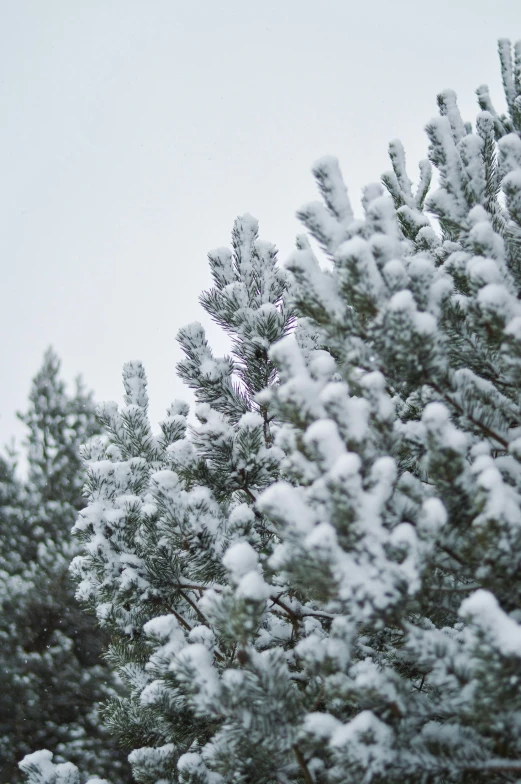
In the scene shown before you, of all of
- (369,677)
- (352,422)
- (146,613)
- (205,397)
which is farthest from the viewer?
(205,397)

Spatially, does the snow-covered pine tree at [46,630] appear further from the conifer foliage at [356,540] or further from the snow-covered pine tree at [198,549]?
the conifer foliage at [356,540]

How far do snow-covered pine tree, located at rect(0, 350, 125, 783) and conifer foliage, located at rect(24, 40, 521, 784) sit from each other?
7.59 meters

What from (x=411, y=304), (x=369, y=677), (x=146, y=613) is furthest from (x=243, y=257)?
(x=369, y=677)

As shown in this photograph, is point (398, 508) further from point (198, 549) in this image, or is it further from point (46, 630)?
point (46, 630)

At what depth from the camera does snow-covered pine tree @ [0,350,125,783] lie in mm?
9266

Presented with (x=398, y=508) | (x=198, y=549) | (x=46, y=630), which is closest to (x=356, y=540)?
(x=398, y=508)

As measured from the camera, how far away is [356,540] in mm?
1057

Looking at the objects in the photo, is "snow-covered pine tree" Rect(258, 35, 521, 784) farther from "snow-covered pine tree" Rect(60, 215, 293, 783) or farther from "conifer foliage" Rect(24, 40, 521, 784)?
"snow-covered pine tree" Rect(60, 215, 293, 783)

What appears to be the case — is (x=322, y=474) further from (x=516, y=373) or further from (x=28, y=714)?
(x=28, y=714)

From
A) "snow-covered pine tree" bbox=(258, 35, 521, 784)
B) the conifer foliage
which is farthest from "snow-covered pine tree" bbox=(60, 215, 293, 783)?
"snow-covered pine tree" bbox=(258, 35, 521, 784)

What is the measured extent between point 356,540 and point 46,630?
11.4 m

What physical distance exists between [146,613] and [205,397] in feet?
3.23

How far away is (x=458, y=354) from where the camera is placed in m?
1.66

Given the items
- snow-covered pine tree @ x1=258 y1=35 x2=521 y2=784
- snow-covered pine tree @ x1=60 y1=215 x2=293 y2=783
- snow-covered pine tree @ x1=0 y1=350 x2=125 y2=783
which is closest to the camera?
snow-covered pine tree @ x1=258 y1=35 x2=521 y2=784
